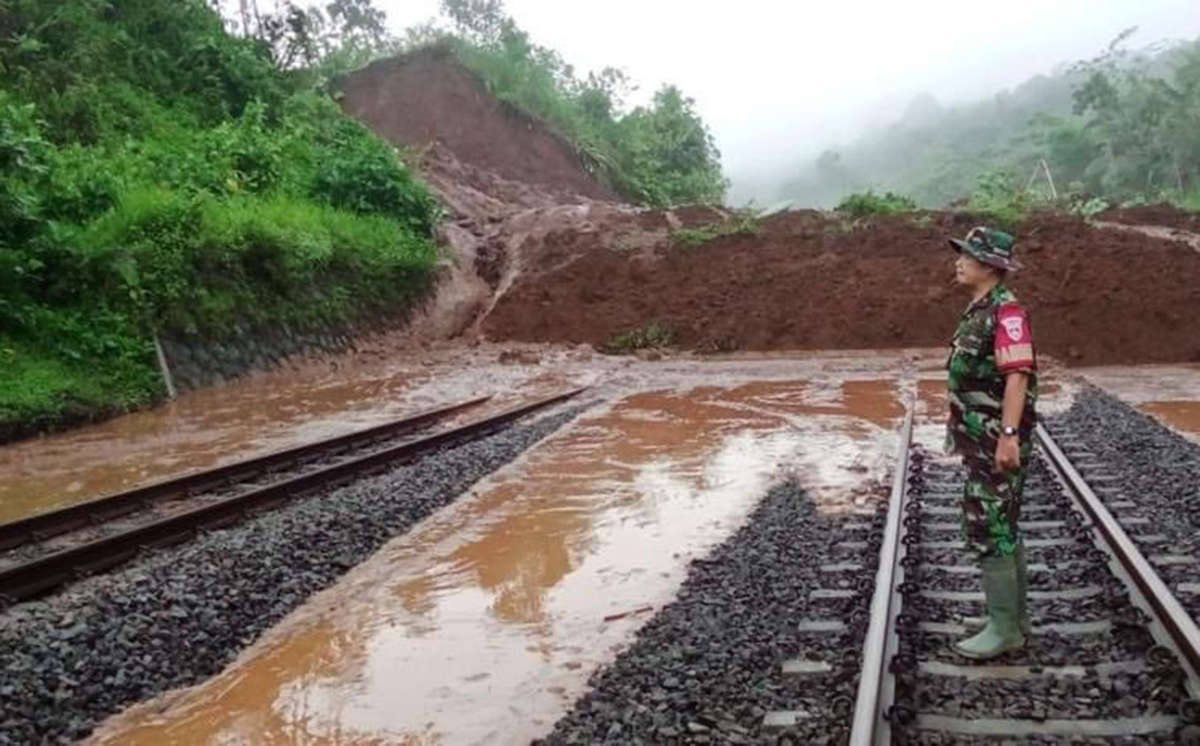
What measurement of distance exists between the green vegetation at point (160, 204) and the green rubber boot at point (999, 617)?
11760 millimetres

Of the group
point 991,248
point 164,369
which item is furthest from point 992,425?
point 164,369

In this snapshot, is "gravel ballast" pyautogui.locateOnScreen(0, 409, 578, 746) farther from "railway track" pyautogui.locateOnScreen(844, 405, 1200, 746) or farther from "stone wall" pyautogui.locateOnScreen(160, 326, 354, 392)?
"stone wall" pyautogui.locateOnScreen(160, 326, 354, 392)

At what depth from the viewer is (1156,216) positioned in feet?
77.7

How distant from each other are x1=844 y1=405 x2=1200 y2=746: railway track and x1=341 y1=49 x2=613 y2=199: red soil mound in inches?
1153

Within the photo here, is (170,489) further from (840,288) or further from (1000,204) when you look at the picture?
(1000,204)

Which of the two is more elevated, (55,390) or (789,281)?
(789,281)

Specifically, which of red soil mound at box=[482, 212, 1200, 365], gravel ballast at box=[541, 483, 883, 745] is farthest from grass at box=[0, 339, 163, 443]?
red soil mound at box=[482, 212, 1200, 365]

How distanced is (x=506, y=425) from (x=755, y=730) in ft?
31.1

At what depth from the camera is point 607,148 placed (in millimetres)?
38438

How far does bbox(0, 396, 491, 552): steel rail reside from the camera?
7.59 meters

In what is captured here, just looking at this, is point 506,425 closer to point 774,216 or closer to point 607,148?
point 774,216

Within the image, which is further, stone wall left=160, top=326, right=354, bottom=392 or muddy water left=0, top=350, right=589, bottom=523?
stone wall left=160, top=326, right=354, bottom=392

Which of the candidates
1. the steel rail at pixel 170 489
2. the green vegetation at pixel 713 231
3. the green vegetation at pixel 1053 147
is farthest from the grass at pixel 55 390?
the green vegetation at pixel 1053 147

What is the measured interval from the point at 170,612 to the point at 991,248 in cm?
470
